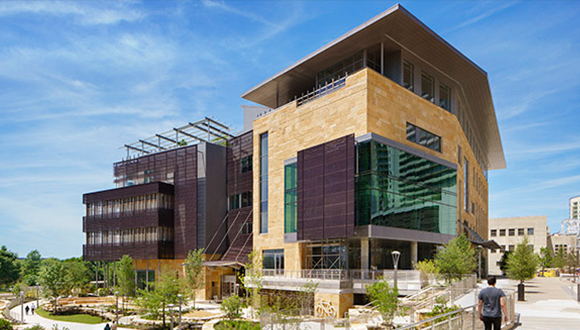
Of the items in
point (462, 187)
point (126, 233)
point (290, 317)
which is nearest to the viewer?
point (290, 317)

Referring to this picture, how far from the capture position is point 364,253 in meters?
38.7

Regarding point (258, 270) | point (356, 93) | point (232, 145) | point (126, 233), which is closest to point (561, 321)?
point (356, 93)

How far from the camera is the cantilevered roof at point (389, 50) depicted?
40.1 m

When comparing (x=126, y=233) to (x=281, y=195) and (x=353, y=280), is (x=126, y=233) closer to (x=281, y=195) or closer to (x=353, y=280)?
(x=281, y=195)

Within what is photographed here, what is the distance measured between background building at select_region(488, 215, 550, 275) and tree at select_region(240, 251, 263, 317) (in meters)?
83.4

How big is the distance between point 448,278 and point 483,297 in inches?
Result: 945

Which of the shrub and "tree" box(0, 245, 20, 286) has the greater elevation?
the shrub

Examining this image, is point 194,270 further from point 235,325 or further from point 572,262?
point 572,262

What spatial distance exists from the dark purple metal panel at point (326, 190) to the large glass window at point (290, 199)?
210 centimetres

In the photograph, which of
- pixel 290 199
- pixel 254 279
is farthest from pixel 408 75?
pixel 254 279

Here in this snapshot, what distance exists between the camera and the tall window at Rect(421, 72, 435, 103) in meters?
46.2

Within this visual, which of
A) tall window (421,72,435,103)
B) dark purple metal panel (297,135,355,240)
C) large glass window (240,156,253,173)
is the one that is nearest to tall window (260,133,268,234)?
large glass window (240,156,253,173)

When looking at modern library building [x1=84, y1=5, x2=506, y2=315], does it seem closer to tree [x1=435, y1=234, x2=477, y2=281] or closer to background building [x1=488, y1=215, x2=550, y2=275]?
tree [x1=435, y1=234, x2=477, y2=281]

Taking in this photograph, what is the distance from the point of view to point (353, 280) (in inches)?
1451
